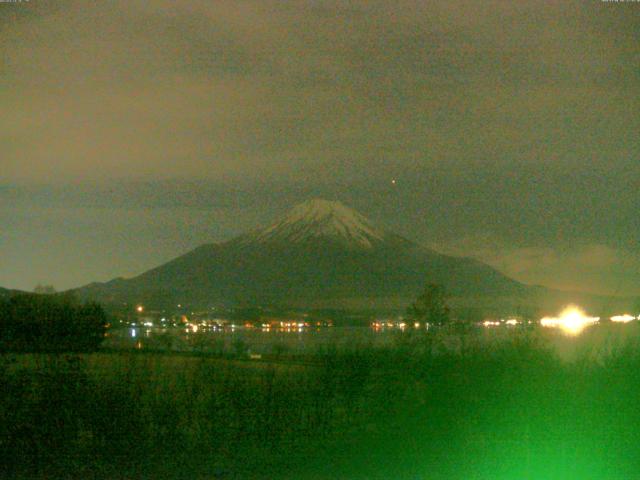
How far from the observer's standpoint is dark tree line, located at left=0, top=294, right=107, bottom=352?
15633 millimetres

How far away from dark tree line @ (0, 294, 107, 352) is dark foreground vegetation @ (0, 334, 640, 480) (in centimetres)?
85

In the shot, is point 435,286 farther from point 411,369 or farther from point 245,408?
point 245,408

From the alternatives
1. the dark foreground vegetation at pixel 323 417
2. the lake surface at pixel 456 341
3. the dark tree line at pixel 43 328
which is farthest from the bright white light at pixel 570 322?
the dark tree line at pixel 43 328

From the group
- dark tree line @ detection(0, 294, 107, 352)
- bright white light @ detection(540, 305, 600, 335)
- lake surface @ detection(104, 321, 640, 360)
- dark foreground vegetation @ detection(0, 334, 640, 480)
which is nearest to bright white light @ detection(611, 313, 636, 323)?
bright white light @ detection(540, 305, 600, 335)

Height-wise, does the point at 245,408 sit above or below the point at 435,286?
below

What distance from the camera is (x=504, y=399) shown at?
15.2 meters

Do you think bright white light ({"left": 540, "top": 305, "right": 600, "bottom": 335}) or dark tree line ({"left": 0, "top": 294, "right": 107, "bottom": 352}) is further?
bright white light ({"left": 540, "top": 305, "right": 600, "bottom": 335})

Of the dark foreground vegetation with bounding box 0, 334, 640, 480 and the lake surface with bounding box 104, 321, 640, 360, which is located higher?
the lake surface with bounding box 104, 321, 640, 360

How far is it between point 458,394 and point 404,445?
7.77 feet

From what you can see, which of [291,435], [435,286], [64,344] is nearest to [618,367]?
[291,435]

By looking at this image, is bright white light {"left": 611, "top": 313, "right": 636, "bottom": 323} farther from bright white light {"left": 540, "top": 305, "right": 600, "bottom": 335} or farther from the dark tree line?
the dark tree line

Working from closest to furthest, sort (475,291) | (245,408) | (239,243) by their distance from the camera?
(245,408) → (475,291) → (239,243)

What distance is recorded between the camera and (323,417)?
14414 mm

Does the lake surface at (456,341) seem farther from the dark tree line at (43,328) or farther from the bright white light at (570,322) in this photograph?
the dark tree line at (43,328)
